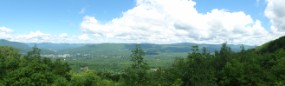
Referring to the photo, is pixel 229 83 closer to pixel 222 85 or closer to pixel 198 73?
pixel 222 85

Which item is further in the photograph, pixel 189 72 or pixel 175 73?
pixel 175 73

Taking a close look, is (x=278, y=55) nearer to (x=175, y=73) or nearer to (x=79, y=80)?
(x=175, y=73)

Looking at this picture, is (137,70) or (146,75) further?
(146,75)

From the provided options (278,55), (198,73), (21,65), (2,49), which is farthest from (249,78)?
(2,49)

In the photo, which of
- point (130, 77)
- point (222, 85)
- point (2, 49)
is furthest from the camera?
point (2, 49)

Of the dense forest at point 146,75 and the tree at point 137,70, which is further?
the dense forest at point 146,75

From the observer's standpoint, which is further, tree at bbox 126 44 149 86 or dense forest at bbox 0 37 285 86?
dense forest at bbox 0 37 285 86

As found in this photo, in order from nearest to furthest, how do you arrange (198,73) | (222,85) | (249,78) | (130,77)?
(130,77) < (198,73) < (249,78) < (222,85)

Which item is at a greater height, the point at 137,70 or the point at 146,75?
the point at 137,70

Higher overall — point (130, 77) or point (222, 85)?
point (130, 77)
